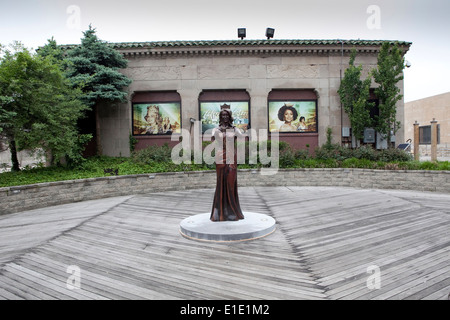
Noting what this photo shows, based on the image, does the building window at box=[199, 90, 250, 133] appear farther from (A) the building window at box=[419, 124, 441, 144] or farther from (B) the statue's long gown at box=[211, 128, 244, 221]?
(A) the building window at box=[419, 124, 441, 144]

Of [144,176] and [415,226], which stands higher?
[144,176]

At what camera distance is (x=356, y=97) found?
57.5ft

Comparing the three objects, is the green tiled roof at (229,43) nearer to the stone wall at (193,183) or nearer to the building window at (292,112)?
the building window at (292,112)

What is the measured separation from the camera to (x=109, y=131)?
18.1 m

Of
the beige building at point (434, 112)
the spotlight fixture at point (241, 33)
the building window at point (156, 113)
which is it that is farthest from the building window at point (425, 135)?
the building window at point (156, 113)

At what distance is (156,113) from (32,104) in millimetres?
7603

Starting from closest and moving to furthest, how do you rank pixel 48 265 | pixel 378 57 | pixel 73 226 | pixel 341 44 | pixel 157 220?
pixel 48 265 → pixel 73 226 → pixel 157 220 → pixel 378 57 → pixel 341 44

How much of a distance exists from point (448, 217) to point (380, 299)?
606cm

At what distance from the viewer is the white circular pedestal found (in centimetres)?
652

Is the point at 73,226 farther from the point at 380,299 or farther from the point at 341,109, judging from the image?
the point at 341,109

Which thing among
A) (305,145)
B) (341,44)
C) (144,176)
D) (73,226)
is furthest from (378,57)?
(73,226)

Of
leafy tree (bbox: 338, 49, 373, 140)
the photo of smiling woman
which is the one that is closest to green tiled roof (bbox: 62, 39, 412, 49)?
leafy tree (bbox: 338, 49, 373, 140)

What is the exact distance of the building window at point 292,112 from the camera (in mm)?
18375
